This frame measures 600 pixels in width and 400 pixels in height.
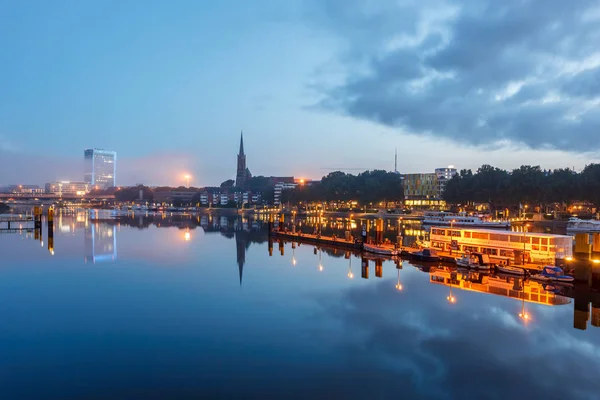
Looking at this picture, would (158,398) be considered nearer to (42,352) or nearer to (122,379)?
(122,379)

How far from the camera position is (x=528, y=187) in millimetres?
103312

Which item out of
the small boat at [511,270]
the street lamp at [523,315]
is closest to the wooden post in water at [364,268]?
the small boat at [511,270]

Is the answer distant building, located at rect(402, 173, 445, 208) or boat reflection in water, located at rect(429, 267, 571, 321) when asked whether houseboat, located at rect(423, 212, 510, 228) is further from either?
distant building, located at rect(402, 173, 445, 208)

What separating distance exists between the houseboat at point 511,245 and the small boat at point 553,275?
4.33 m

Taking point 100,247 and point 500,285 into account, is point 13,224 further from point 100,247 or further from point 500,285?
point 500,285

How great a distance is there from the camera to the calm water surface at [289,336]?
16.4 meters

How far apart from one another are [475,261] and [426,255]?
5502mm

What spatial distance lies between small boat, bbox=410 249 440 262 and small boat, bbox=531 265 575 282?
421 inches

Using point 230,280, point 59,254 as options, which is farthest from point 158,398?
point 59,254

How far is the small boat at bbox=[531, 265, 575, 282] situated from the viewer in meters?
33.8

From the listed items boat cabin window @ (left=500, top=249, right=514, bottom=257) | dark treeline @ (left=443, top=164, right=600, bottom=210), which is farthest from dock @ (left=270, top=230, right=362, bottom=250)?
dark treeline @ (left=443, top=164, right=600, bottom=210)

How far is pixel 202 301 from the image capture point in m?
28.7

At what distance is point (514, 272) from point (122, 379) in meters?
31.2

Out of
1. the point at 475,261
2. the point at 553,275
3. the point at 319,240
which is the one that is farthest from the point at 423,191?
the point at 553,275
